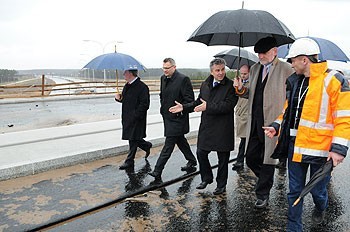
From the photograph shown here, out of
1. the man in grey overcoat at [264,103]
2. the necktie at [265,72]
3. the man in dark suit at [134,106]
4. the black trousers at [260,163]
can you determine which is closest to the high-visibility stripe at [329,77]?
the man in grey overcoat at [264,103]

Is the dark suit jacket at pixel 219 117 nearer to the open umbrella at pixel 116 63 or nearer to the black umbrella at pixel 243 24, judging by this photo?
the black umbrella at pixel 243 24

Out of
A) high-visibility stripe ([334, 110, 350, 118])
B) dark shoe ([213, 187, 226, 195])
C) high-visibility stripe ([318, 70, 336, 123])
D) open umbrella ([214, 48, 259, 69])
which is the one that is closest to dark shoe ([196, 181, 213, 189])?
dark shoe ([213, 187, 226, 195])

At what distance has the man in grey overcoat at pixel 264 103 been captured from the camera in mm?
3842

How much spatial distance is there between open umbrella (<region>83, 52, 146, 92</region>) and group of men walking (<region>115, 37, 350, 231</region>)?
15 centimetres

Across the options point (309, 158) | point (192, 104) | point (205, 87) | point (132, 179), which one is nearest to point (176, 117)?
point (192, 104)

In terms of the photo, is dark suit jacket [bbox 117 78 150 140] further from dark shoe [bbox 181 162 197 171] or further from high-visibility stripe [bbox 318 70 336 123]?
high-visibility stripe [bbox 318 70 336 123]

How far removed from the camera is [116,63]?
5.49m

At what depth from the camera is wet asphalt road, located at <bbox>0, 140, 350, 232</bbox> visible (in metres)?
3.68

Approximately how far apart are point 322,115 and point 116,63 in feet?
11.3

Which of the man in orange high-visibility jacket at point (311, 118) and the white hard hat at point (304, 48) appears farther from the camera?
the white hard hat at point (304, 48)

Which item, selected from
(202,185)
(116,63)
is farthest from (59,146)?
(202,185)

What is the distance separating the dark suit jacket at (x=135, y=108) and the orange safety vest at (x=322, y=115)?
2.78m

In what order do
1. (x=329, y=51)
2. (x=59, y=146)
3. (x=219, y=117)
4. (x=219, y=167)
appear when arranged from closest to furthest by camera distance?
(x=219, y=117), (x=219, y=167), (x=329, y=51), (x=59, y=146)

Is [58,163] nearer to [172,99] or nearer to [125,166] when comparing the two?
[125,166]
